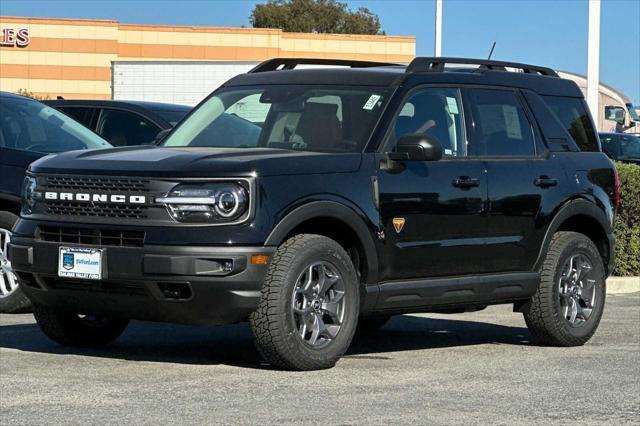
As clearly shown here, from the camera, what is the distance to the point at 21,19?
7325cm

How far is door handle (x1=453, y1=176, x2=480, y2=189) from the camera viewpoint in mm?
9086

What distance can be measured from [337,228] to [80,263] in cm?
151

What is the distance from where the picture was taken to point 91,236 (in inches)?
321

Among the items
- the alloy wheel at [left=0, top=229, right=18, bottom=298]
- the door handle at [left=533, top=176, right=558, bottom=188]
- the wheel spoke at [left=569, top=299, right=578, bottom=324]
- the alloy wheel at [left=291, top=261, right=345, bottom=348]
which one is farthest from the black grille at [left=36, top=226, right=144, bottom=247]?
the wheel spoke at [left=569, top=299, right=578, bottom=324]

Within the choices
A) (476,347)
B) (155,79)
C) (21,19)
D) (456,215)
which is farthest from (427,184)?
(21,19)

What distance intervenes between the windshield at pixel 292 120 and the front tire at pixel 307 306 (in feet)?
2.70

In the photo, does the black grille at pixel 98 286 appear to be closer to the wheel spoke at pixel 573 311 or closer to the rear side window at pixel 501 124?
the rear side window at pixel 501 124

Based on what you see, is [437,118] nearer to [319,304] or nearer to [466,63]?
[466,63]

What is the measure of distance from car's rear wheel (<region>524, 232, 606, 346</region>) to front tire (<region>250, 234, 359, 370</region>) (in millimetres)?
1869

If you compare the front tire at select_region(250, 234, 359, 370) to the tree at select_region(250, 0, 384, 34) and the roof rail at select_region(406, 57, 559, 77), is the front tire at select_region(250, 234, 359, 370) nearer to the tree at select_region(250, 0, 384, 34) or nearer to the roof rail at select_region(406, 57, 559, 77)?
the roof rail at select_region(406, 57, 559, 77)

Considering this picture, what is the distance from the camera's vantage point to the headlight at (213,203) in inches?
310

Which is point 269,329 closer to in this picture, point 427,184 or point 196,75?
point 427,184

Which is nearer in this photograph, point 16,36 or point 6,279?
point 6,279

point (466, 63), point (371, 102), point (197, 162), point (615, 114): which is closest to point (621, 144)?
point (615, 114)
